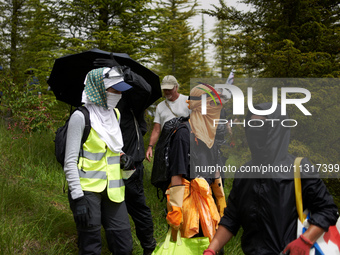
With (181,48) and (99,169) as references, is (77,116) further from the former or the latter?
(181,48)

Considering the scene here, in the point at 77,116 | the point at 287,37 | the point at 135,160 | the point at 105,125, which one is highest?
the point at 287,37

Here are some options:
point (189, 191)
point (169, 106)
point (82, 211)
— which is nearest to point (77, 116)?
point (82, 211)

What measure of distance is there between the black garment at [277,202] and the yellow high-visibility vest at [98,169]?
1.34 metres

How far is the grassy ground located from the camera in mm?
3771

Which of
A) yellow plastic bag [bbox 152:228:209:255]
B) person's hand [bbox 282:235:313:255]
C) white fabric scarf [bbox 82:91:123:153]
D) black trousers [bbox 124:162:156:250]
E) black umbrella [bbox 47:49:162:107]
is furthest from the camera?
black trousers [bbox 124:162:156:250]

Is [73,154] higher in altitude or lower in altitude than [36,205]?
higher

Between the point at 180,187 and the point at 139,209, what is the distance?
1.09 m

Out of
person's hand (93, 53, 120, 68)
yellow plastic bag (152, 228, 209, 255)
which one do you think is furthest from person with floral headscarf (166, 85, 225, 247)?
person's hand (93, 53, 120, 68)

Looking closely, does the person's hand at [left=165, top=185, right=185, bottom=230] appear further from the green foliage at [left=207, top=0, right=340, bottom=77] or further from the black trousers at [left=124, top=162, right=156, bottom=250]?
the green foliage at [left=207, top=0, right=340, bottom=77]

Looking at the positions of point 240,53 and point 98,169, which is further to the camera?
point 240,53

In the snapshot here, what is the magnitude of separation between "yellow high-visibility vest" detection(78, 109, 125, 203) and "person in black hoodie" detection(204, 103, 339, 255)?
3.90ft

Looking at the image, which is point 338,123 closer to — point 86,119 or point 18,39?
point 86,119

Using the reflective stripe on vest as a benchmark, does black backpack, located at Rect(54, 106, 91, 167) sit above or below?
above

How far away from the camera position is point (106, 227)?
3041 millimetres
